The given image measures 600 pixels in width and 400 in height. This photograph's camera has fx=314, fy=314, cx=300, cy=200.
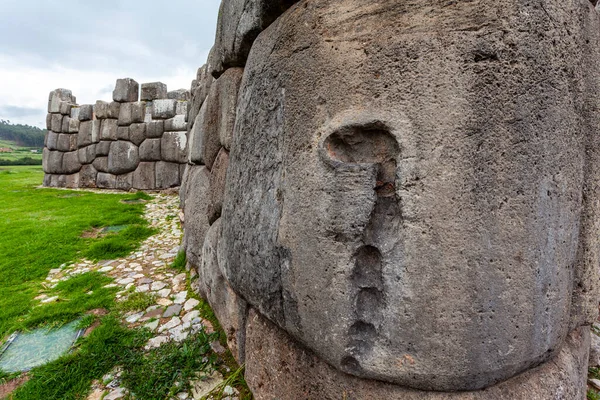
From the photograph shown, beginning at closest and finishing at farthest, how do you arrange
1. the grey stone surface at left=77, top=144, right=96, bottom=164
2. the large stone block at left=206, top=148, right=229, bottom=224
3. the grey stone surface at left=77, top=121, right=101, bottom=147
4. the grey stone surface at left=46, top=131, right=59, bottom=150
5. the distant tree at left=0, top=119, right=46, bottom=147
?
the large stone block at left=206, top=148, right=229, bottom=224
the grey stone surface at left=77, top=121, right=101, bottom=147
the grey stone surface at left=77, top=144, right=96, bottom=164
the grey stone surface at left=46, top=131, right=59, bottom=150
the distant tree at left=0, top=119, right=46, bottom=147

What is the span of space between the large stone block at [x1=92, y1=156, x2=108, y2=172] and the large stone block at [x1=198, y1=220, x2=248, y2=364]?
7.76 meters

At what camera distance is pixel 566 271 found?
1.10m

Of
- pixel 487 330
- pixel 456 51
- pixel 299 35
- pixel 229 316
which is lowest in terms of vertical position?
pixel 229 316

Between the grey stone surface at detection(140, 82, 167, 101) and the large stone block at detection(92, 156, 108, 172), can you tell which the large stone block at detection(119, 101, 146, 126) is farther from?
the large stone block at detection(92, 156, 108, 172)

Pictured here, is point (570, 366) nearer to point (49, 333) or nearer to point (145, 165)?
point (49, 333)

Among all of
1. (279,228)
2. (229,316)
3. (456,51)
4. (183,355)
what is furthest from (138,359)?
(456,51)

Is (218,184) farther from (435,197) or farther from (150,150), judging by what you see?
(150,150)

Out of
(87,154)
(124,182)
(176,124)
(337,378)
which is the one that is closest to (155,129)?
(176,124)

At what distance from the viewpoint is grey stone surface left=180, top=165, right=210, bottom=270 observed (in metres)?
2.88

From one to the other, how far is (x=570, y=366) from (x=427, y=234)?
35.1 inches

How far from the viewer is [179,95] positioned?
27.1 ft

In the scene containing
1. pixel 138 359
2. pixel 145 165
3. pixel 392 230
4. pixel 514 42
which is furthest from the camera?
pixel 145 165

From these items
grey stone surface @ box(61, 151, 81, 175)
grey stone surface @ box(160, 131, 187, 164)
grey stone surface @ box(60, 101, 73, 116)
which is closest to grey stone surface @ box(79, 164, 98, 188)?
grey stone surface @ box(61, 151, 81, 175)

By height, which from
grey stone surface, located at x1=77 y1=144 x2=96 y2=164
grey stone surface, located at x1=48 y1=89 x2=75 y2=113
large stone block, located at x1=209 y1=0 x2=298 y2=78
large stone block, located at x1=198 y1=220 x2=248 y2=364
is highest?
grey stone surface, located at x1=48 y1=89 x2=75 y2=113
